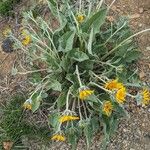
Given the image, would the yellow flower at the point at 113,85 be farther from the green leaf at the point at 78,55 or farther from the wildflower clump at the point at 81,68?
the green leaf at the point at 78,55

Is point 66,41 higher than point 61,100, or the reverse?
point 66,41

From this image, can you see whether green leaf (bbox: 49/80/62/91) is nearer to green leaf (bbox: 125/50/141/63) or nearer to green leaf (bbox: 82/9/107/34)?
green leaf (bbox: 82/9/107/34)

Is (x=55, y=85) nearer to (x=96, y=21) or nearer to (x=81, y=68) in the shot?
(x=81, y=68)

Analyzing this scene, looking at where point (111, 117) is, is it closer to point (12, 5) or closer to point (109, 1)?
point (109, 1)

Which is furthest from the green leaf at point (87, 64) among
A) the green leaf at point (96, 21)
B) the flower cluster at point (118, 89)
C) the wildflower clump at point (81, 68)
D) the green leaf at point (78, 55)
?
the flower cluster at point (118, 89)

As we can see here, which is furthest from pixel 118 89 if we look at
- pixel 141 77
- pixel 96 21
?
pixel 141 77

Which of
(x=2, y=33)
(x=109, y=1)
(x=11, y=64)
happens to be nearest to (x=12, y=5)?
(x=2, y=33)

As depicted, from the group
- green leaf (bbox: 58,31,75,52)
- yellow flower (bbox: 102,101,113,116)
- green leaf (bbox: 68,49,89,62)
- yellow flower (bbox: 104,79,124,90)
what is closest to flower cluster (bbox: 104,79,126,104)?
yellow flower (bbox: 104,79,124,90)
